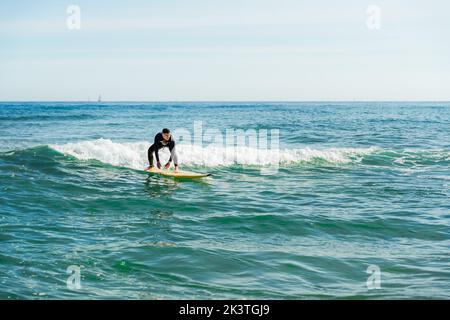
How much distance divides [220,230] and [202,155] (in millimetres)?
10866

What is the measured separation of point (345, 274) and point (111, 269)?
3.55 m

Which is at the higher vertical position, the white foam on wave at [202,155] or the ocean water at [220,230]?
the white foam on wave at [202,155]

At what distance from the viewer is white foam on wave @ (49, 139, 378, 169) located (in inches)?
750

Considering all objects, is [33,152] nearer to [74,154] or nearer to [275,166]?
[74,154]

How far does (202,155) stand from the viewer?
20.6 metres

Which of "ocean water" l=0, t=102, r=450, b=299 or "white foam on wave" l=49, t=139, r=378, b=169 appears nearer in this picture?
"ocean water" l=0, t=102, r=450, b=299

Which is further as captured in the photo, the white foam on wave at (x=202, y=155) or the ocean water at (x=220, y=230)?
the white foam on wave at (x=202, y=155)

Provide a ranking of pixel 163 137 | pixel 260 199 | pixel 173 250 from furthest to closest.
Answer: pixel 163 137 → pixel 260 199 → pixel 173 250

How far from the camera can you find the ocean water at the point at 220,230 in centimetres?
690

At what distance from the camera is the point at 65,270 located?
7277mm

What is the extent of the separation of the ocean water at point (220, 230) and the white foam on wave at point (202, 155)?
0.67 feet

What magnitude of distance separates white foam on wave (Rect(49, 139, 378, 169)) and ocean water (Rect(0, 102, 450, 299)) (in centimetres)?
20

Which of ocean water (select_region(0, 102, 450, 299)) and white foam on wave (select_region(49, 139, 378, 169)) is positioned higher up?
white foam on wave (select_region(49, 139, 378, 169))
